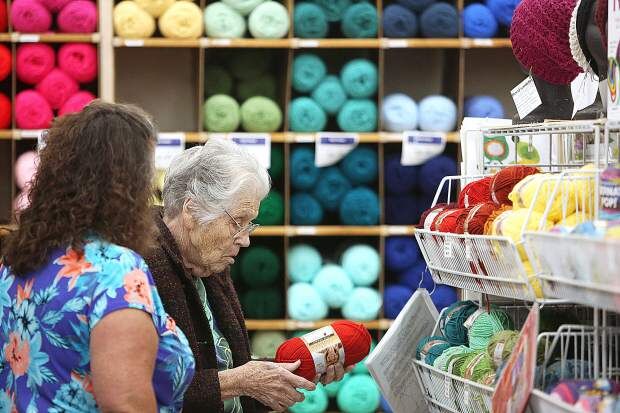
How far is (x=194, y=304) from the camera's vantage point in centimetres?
233

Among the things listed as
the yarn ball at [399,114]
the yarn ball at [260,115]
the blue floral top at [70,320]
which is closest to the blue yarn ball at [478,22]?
the yarn ball at [399,114]

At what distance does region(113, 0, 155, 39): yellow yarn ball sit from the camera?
4355 millimetres

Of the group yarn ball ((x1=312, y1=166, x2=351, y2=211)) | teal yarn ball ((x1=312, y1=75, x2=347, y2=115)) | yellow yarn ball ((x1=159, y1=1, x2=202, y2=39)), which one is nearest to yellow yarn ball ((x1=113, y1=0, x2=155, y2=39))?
yellow yarn ball ((x1=159, y1=1, x2=202, y2=39))

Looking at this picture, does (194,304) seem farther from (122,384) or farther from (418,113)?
(418,113)

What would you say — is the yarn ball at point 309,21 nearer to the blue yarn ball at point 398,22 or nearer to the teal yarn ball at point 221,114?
the blue yarn ball at point 398,22

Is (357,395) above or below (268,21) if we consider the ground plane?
below

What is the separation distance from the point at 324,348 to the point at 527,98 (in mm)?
759

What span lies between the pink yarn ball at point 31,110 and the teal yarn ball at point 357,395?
1.77m

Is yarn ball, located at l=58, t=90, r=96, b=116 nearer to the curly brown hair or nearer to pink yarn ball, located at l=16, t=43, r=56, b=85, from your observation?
pink yarn ball, located at l=16, t=43, r=56, b=85

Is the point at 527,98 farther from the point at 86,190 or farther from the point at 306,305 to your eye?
the point at 306,305

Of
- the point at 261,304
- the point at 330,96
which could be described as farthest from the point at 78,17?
the point at 261,304

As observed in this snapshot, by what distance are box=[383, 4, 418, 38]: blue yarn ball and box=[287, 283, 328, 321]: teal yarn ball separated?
3.93 ft

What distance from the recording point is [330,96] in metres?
4.46

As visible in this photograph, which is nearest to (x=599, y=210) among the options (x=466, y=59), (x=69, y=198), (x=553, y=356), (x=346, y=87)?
(x=553, y=356)
